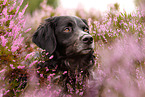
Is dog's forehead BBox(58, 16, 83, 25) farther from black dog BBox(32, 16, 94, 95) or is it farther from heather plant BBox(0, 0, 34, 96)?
heather plant BBox(0, 0, 34, 96)

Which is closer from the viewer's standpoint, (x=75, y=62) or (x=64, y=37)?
(x=64, y=37)

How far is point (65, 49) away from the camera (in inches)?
129

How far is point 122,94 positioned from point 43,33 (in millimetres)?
2701

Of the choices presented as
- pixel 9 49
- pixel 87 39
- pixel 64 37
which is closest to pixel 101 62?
pixel 87 39

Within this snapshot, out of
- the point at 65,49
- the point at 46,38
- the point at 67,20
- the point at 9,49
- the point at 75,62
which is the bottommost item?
the point at 75,62

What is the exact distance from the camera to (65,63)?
11.3 ft

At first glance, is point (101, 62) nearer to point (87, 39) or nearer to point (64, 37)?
point (87, 39)

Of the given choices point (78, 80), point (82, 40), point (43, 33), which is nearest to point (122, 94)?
point (78, 80)

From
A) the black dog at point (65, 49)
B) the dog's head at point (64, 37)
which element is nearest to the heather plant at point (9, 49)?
the black dog at point (65, 49)

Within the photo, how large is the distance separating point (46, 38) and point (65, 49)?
0.51m

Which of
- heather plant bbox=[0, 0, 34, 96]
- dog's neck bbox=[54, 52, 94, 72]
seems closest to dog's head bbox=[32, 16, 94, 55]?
dog's neck bbox=[54, 52, 94, 72]

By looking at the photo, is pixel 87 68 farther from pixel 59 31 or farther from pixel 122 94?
pixel 122 94

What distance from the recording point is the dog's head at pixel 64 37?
119 inches

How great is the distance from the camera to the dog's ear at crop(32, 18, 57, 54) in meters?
3.35
